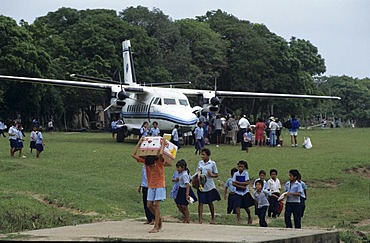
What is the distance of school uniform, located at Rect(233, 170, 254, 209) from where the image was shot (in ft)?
52.1

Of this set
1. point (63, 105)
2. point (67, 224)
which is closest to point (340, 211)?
point (67, 224)

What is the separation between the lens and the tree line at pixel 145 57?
55938mm

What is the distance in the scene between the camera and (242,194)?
16000 mm

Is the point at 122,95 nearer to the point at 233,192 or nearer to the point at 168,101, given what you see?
the point at 168,101

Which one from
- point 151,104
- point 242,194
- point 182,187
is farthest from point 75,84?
point 182,187

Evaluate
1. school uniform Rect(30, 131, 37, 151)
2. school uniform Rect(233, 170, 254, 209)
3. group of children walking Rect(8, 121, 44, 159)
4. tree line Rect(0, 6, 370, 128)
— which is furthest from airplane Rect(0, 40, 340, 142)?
school uniform Rect(233, 170, 254, 209)

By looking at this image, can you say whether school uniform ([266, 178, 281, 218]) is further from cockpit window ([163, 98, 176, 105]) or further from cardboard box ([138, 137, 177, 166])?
cockpit window ([163, 98, 176, 105])

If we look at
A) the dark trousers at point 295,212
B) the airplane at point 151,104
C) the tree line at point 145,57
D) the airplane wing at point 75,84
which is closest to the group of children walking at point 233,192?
the dark trousers at point 295,212

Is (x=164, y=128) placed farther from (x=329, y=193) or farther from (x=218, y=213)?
(x=218, y=213)

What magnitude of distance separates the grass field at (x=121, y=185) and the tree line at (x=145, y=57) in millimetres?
25045

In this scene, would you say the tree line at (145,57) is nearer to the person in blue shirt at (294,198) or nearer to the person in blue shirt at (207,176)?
the person in blue shirt at (207,176)

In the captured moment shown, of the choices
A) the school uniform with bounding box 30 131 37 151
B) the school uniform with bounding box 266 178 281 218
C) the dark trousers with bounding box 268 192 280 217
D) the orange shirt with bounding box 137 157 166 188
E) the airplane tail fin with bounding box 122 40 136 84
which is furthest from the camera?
the airplane tail fin with bounding box 122 40 136 84

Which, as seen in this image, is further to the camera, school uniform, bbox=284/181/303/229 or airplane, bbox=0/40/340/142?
airplane, bbox=0/40/340/142

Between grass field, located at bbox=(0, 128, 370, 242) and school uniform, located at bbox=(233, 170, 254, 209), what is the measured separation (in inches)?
32.7
